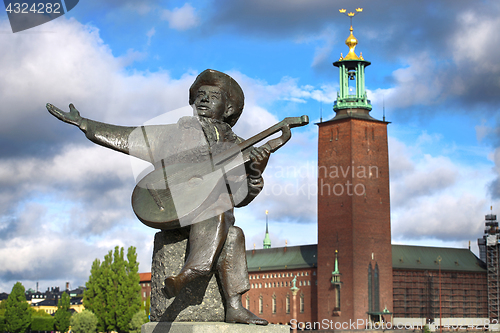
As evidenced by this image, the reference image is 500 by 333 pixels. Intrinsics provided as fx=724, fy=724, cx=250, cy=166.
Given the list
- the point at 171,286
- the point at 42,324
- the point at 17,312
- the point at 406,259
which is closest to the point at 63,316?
the point at 17,312

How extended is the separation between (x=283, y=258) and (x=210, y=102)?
238 ft

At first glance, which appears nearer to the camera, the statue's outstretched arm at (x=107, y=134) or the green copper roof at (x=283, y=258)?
the statue's outstretched arm at (x=107, y=134)

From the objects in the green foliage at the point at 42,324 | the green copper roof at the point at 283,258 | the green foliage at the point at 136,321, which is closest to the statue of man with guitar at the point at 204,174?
the green foliage at the point at 136,321

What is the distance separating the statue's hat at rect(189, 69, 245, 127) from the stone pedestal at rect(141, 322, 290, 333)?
1.61 meters

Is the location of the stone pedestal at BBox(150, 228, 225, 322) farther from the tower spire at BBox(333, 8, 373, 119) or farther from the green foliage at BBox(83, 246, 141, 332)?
the tower spire at BBox(333, 8, 373, 119)

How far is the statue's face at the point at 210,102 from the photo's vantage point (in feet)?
17.4

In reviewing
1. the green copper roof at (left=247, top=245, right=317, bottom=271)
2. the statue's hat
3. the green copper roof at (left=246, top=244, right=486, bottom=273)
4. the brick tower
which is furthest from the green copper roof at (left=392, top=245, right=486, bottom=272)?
the statue's hat

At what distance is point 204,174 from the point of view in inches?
189

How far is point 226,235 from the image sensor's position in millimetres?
4711

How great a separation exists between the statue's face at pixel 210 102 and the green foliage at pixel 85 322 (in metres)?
40.5

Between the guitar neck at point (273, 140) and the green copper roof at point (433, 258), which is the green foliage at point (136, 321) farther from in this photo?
the guitar neck at point (273, 140)

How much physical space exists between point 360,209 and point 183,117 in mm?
57671

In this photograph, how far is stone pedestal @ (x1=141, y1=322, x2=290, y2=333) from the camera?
4.55 m

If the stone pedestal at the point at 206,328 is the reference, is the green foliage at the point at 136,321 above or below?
below
